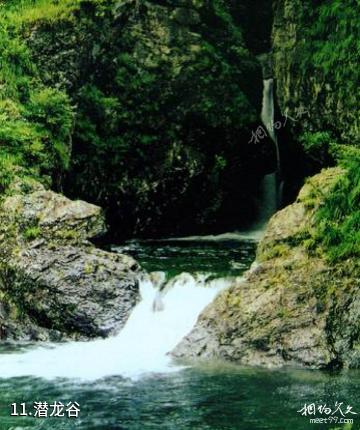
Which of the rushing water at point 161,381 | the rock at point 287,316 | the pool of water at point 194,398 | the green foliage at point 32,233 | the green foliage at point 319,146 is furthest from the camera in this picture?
the green foliage at point 319,146

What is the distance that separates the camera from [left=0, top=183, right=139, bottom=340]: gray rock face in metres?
12.2

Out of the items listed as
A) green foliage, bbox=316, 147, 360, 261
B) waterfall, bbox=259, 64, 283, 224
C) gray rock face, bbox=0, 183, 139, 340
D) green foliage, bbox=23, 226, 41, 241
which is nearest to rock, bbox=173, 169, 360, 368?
green foliage, bbox=316, 147, 360, 261

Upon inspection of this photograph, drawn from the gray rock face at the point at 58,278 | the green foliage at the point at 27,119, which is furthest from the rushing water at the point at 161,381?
the green foliage at the point at 27,119

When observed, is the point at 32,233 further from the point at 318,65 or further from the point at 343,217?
the point at 318,65

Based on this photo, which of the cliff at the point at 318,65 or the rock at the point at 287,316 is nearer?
the rock at the point at 287,316

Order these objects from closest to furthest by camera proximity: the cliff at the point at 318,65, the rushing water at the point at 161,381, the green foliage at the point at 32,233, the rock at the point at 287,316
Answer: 1. the rushing water at the point at 161,381
2. the rock at the point at 287,316
3. the green foliage at the point at 32,233
4. the cliff at the point at 318,65

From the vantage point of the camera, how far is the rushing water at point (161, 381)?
8.84 meters

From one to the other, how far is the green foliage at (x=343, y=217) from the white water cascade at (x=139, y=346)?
1.74 metres

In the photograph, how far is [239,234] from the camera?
58.6ft

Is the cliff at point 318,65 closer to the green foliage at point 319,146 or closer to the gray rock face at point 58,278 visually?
the green foliage at point 319,146

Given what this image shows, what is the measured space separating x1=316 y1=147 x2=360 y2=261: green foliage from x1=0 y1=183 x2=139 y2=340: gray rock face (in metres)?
3.11

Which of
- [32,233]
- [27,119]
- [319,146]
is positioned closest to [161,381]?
[32,233]

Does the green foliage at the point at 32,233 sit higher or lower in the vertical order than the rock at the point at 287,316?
higher

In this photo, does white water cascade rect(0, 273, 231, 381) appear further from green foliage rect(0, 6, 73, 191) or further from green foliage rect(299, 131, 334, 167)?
green foliage rect(299, 131, 334, 167)
